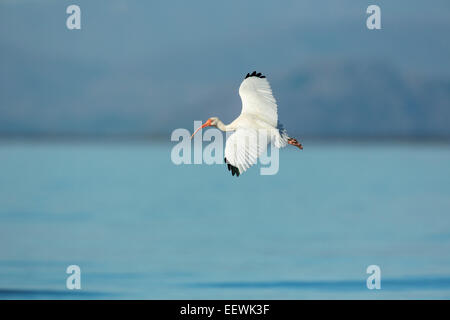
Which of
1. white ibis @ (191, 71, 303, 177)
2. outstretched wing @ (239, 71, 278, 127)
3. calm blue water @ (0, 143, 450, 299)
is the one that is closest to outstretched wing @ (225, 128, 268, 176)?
white ibis @ (191, 71, 303, 177)

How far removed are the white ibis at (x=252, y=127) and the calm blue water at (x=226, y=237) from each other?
3.42 meters

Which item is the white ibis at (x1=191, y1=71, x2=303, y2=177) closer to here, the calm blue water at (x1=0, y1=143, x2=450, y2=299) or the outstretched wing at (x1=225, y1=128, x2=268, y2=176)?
the outstretched wing at (x1=225, y1=128, x2=268, y2=176)

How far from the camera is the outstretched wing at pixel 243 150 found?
60.6 feet

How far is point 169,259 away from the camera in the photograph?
24.8m

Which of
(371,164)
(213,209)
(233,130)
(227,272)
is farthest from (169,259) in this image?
(371,164)

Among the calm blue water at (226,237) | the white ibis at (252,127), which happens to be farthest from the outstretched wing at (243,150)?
the calm blue water at (226,237)

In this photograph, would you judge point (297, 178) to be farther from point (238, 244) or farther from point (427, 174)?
point (238, 244)

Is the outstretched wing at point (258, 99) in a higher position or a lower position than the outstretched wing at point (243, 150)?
higher

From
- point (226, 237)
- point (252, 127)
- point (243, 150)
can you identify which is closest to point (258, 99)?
point (252, 127)

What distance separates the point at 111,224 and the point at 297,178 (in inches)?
891

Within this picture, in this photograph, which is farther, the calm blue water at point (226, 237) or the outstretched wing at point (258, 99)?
the calm blue water at point (226, 237)

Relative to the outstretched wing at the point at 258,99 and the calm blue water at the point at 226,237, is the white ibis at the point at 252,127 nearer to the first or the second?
the outstretched wing at the point at 258,99

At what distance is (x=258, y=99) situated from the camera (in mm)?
20625
